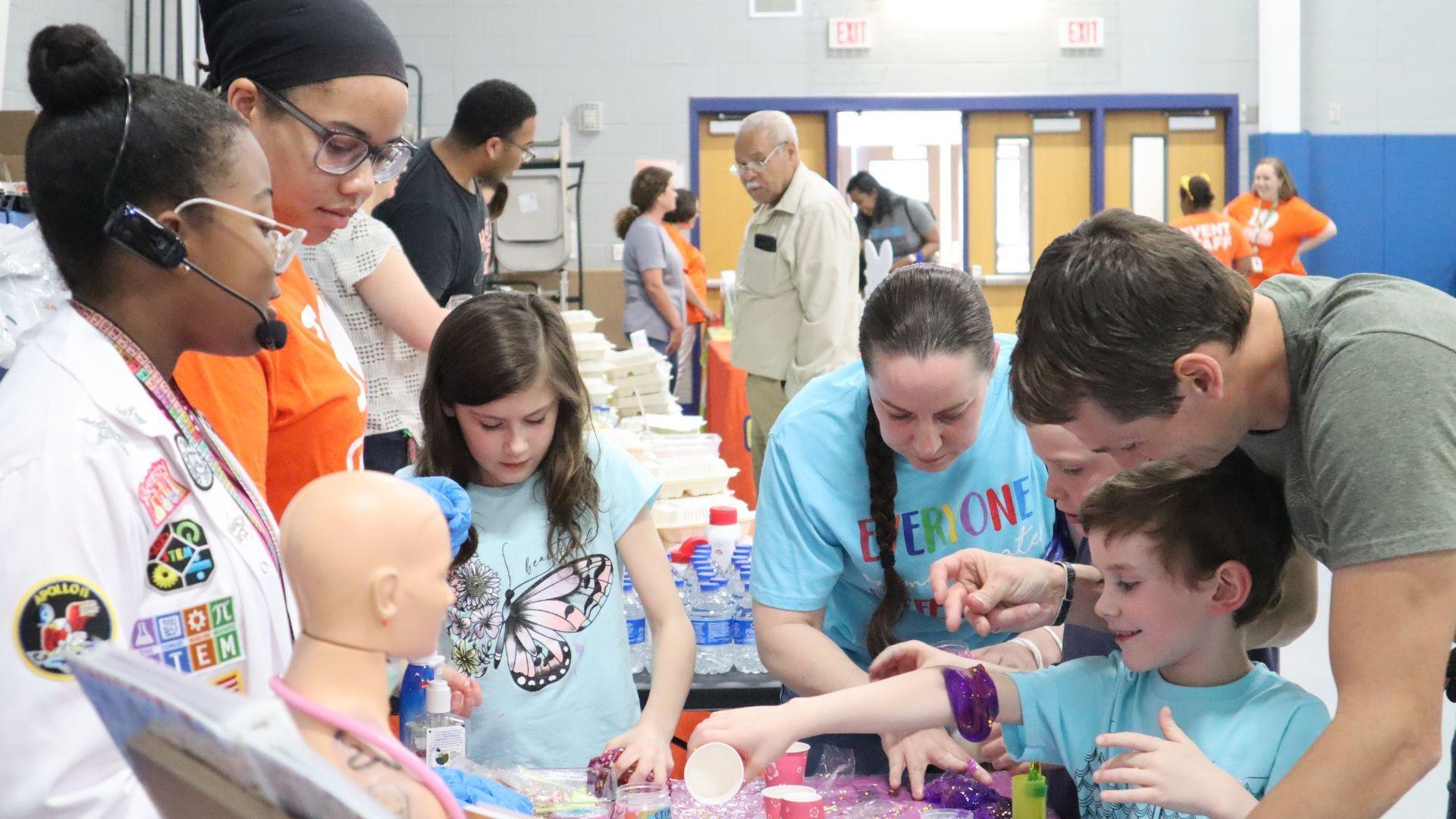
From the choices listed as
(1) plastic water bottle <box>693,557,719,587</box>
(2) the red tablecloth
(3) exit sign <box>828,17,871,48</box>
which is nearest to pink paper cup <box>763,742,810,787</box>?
(1) plastic water bottle <box>693,557,719,587</box>

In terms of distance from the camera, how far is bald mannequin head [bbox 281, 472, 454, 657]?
88cm

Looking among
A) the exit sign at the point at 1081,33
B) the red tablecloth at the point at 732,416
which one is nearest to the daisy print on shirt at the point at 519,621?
the red tablecloth at the point at 732,416

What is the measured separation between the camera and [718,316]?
10.8 meters

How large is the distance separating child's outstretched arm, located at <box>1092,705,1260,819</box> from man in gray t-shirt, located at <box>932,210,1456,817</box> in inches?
5.3

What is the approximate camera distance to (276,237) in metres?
1.23

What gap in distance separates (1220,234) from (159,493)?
8526mm

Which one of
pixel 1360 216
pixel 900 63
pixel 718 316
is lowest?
pixel 718 316

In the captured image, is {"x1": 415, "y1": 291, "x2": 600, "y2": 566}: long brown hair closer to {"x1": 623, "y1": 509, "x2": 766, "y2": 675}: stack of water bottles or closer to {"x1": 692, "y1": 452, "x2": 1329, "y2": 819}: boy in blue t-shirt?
{"x1": 623, "y1": 509, "x2": 766, "y2": 675}: stack of water bottles

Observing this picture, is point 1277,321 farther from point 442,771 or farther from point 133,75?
point 133,75

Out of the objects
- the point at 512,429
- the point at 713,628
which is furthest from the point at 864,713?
the point at 713,628

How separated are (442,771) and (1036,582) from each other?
885 mm

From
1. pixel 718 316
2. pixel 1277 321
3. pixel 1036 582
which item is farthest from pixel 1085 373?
pixel 718 316

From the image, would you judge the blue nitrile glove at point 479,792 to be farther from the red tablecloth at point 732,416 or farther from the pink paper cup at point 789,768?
the red tablecloth at point 732,416

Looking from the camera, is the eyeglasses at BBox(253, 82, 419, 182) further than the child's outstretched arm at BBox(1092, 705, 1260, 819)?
Yes
